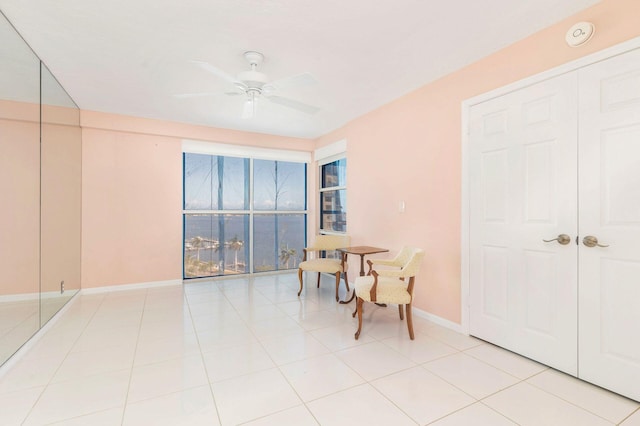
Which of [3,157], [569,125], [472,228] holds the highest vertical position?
[569,125]

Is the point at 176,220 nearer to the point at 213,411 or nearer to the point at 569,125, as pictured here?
the point at 213,411

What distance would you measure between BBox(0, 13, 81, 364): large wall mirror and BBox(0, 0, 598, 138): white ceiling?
264 millimetres

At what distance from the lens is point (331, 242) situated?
463 centimetres

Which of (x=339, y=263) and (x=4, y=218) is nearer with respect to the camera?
(x=4, y=218)

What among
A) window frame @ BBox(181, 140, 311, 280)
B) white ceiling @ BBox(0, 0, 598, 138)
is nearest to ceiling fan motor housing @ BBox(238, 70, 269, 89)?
white ceiling @ BBox(0, 0, 598, 138)

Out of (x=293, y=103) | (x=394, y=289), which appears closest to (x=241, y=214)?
(x=293, y=103)

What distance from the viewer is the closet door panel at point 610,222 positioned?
72.1 inches

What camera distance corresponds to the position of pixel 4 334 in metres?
2.22

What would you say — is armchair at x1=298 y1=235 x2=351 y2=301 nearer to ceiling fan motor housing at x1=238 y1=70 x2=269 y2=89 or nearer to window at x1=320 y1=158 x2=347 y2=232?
window at x1=320 y1=158 x2=347 y2=232

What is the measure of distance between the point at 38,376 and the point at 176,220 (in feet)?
9.52

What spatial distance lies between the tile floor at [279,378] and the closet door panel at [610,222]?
236mm

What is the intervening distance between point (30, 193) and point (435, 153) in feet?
13.1

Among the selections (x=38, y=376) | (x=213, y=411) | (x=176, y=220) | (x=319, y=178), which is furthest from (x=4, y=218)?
(x=319, y=178)

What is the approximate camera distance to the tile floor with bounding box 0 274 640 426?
1.70 metres
